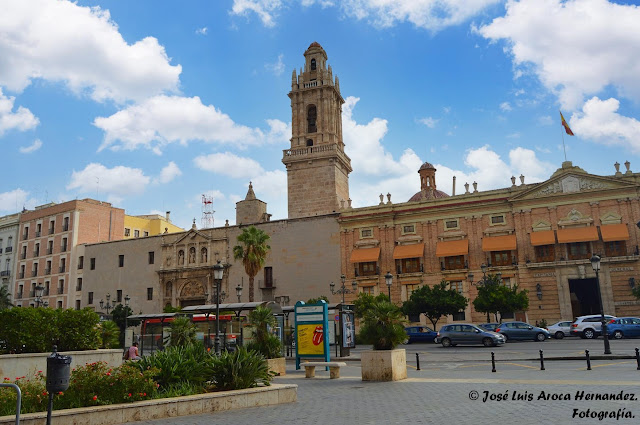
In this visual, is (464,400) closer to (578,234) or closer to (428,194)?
(578,234)

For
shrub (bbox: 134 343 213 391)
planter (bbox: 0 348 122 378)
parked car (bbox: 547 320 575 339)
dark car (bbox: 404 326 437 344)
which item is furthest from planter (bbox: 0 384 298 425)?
parked car (bbox: 547 320 575 339)

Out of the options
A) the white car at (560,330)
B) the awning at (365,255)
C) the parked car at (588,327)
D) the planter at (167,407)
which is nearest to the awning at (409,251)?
the awning at (365,255)

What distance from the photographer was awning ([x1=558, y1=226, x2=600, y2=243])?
131 feet

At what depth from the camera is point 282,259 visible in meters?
51.2

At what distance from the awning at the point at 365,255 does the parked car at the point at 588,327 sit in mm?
17984

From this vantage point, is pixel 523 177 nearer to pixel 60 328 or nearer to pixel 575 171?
pixel 575 171

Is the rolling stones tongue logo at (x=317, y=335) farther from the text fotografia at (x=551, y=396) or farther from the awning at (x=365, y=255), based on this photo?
the awning at (x=365, y=255)

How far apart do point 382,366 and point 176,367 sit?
244 inches

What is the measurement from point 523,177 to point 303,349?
31.6 m

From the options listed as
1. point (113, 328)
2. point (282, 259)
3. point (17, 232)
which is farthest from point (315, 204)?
point (17, 232)

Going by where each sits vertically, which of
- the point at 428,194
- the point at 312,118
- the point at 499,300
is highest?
the point at 312,118

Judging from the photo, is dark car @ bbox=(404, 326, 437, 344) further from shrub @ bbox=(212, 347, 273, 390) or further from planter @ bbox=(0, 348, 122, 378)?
planter @ bbox=(0, 348, 122, 378)

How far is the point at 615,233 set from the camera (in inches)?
1543

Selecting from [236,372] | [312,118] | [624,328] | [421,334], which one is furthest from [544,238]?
[236,372]
